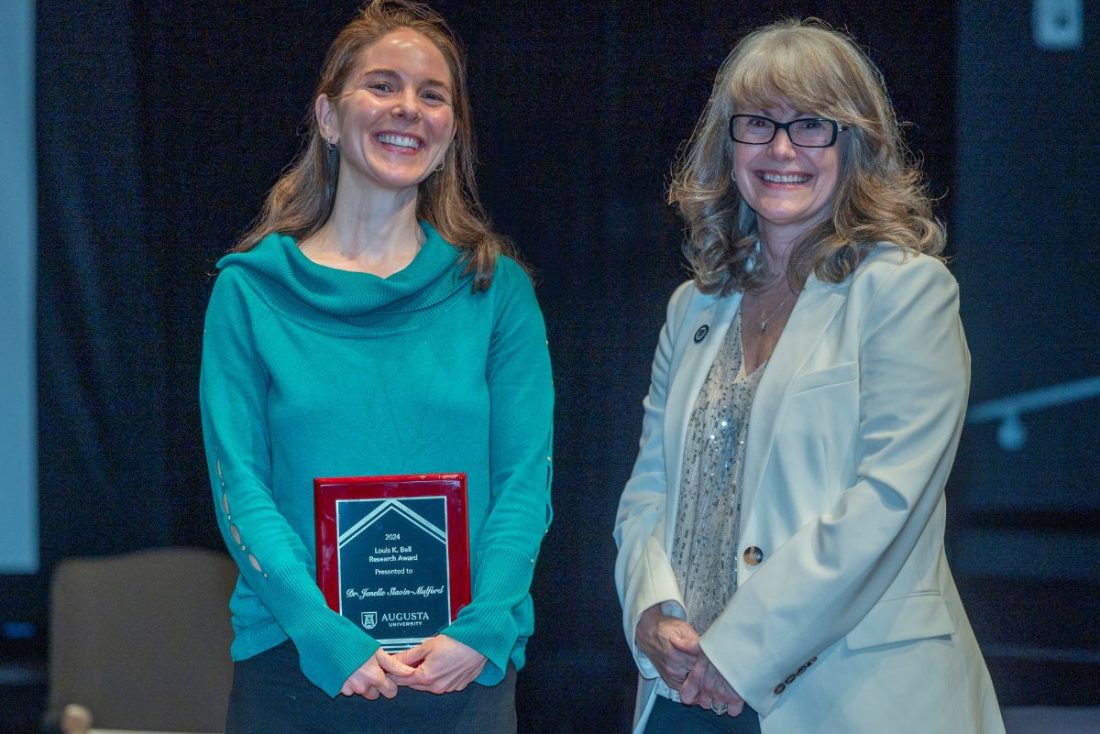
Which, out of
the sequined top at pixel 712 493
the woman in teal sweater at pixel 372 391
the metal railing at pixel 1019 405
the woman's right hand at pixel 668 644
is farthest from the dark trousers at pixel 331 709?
the metal railing at pixel 1019 405

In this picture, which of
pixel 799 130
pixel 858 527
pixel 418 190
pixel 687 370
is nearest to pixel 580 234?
pixel 418 190

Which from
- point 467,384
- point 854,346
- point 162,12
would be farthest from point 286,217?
point 162,12

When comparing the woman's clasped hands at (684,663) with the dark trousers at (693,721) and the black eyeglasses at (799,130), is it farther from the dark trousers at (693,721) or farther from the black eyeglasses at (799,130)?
the black eyeglasses at (799,130)

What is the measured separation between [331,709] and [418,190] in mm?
943

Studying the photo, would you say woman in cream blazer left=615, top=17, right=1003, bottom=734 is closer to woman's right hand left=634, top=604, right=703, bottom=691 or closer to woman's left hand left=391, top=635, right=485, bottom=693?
woman's right hand left=634, top=604, right=703, bottom=691

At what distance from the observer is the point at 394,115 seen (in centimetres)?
204

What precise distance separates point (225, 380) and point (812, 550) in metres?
0.96

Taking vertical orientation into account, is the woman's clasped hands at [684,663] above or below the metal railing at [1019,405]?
below

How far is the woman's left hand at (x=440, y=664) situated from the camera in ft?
5.97

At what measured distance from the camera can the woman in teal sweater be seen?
72.6 inches

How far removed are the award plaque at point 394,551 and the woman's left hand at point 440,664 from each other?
0.03 metres

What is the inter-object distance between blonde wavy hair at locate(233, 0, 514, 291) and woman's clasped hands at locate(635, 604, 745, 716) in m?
0.65

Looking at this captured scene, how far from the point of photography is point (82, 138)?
3.16 meters

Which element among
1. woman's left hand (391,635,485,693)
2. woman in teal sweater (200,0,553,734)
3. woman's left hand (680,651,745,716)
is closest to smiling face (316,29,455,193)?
woman in teal sweater (200,0,553,734)
